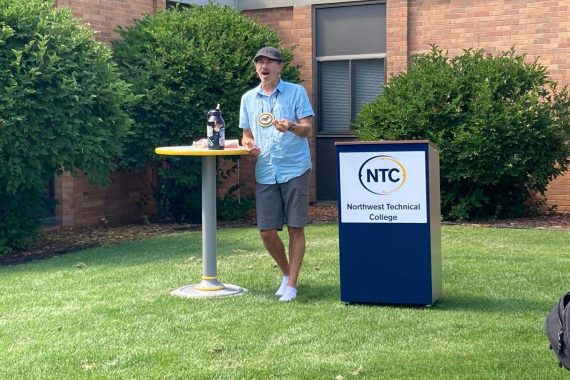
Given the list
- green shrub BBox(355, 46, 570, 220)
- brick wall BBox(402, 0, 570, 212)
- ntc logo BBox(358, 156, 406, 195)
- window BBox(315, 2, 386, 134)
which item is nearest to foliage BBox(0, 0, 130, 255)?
green shrub BBox(355, 46, 570, 220)

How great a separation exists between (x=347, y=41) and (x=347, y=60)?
13.2 inches

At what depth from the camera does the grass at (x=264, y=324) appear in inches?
213

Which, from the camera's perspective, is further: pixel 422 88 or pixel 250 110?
pixel 422 88

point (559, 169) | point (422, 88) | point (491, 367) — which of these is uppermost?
point (422, 88)

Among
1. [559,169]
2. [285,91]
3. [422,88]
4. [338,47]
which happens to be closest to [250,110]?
[285,91]

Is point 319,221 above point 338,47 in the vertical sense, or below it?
below

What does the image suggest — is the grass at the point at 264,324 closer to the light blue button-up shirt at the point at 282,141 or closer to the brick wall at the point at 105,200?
the light blue button-up shirt at the point at 282,141

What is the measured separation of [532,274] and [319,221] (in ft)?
18.9

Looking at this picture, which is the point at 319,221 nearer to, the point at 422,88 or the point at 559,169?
the point at 422,88

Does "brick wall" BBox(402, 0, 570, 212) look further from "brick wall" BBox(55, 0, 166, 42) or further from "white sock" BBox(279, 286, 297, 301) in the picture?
"white sock" BBox(279, 286, 297, 301)

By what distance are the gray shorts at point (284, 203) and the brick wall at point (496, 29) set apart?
8.40 meters

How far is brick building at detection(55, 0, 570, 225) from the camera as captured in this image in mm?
14156

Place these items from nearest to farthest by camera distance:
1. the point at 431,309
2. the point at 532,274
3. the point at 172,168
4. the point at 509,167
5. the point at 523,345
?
the point at 523,345 → the point at 431,309 → the point at 532,274 → the point at 509,167 → the point at 172,168

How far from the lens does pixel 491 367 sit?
210 inches
